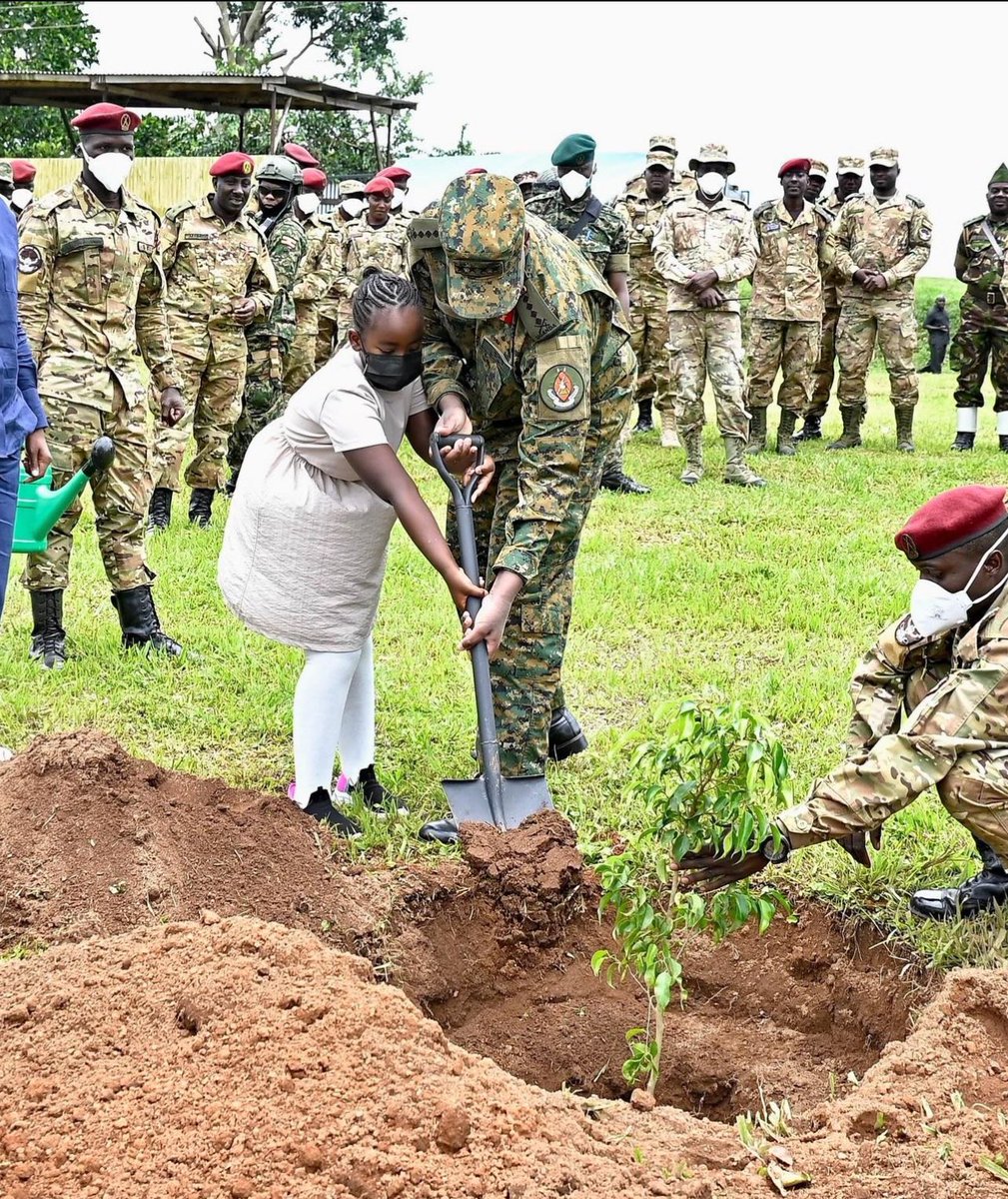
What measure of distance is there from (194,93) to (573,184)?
13.0 metres

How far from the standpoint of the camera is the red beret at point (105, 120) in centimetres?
556

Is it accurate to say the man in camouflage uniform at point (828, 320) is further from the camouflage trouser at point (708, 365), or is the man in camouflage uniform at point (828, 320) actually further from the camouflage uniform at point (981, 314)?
the camouflage trouser at point (708, 365)

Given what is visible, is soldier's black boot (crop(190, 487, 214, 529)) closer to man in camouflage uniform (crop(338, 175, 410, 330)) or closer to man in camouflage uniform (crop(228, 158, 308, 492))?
man in camouflage uniform (crop(228, 158, 308, 492))

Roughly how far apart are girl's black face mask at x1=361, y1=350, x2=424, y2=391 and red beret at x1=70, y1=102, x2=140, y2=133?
2.57 metres

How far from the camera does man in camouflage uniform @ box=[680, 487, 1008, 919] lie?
3.11 meters

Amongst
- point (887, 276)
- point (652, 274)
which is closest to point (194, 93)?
point (652, 274)

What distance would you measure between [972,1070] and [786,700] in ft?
9.00

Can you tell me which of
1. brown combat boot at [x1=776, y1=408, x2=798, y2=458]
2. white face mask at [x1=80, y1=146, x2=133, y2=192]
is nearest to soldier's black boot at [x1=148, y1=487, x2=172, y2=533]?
white face mask at [x1=80, y1=146, x2=133, y2=192]

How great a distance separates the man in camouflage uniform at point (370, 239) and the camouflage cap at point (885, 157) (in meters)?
4.40

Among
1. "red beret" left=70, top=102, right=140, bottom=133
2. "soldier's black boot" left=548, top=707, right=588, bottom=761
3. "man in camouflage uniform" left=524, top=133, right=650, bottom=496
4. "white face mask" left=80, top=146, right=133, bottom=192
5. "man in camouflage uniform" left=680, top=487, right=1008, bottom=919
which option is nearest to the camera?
"man in camouflage uniform" left=680, top=487, right=1008, bottom=919

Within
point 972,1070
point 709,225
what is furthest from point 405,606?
point 709,225

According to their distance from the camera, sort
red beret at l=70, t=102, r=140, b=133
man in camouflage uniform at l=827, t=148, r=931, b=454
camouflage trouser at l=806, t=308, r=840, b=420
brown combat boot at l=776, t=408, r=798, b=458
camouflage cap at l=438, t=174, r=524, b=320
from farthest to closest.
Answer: camouflage trouser at l=806, t=308, r=840, b=420
brown combat boot at l=776, t=408, r=798, b=458
man in camouflage uniform at l=827, t=148, r=931, b=454
red beret at l=70, t=102, r=140, b=133
camouflage cap at l=438, t=174, r=524, b=320

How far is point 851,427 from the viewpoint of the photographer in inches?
491

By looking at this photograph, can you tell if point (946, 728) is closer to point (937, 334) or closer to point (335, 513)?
point (335, 513)
